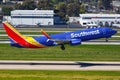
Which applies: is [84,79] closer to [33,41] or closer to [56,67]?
[56,67]

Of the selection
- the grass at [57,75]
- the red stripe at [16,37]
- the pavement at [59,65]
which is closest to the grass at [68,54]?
the red stripe at [16,37]

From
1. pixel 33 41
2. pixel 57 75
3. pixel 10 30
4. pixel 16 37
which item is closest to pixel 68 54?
pixel 33 41

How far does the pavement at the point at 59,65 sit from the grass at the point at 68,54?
525 centimetres

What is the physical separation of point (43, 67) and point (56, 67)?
1.96 meters

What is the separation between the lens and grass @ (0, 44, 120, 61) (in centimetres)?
7881

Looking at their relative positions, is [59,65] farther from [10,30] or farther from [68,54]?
[68,54]

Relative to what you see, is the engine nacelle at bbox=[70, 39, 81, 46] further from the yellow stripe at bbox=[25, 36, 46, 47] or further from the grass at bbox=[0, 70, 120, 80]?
the grass at bbox=[0, 70, 120, 80]

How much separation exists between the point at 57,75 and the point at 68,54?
81.8 feet

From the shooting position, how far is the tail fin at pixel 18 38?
74750 mm

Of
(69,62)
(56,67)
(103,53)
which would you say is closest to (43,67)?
(56,67)

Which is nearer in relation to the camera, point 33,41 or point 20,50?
point 33,41

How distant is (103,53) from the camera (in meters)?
85.8

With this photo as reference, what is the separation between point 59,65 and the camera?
228ft

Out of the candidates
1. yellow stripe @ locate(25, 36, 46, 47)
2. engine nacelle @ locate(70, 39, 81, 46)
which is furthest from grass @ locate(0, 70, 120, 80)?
yellow stripe @ locate(25, 36, 46, 47)
